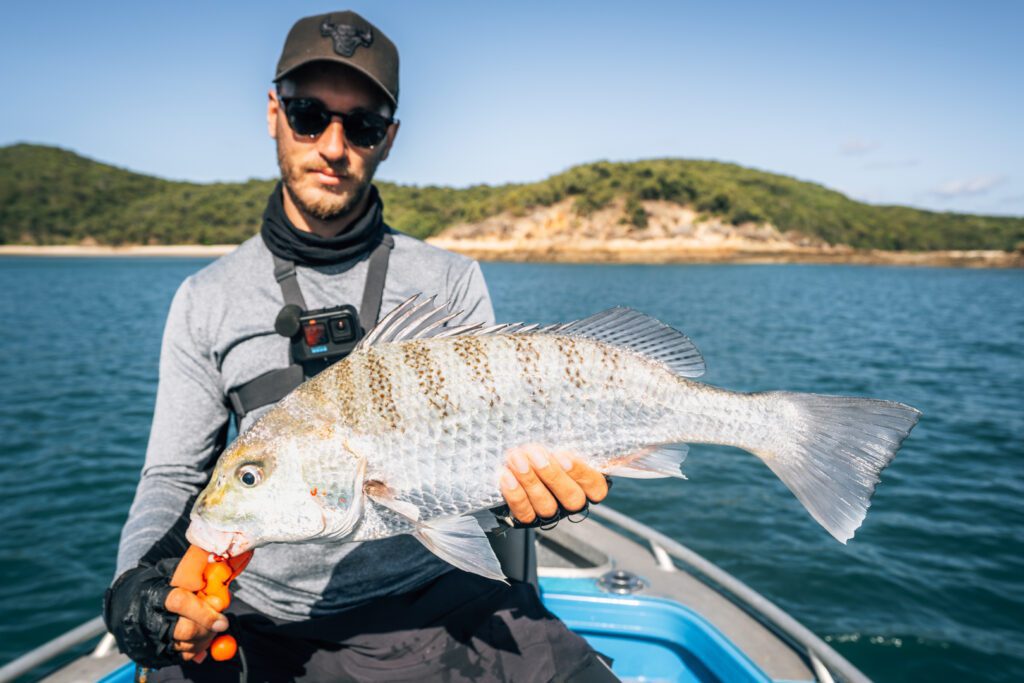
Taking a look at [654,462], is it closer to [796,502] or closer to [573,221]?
[796,502]

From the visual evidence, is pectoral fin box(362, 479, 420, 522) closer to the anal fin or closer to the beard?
the anal fin

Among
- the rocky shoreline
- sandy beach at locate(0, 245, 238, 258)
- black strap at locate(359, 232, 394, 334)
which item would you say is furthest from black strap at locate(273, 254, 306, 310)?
sandy beach at locate(0, 245, 238, 258)

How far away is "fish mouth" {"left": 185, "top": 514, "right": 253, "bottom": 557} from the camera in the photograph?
2035 millimetres

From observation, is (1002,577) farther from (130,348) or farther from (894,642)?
(130,348)

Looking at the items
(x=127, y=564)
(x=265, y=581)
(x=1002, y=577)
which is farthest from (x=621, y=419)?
(x=1002, y=577)

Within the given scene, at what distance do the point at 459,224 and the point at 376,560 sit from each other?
91940 millimetres

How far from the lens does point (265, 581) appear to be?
265 cm

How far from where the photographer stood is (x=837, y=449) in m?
2.26

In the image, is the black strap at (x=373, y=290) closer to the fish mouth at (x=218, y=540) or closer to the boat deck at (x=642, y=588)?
the fish mouth at (x=218, y=540)

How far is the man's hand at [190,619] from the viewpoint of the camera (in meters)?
2.00

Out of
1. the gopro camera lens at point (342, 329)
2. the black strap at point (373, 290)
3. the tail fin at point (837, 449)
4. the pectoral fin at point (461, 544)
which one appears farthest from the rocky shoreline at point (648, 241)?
the pectoral fin at point (461, 544)

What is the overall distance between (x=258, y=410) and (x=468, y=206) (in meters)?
103

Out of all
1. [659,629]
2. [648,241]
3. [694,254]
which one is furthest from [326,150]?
→ [694,254]

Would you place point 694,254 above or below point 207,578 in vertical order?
below
